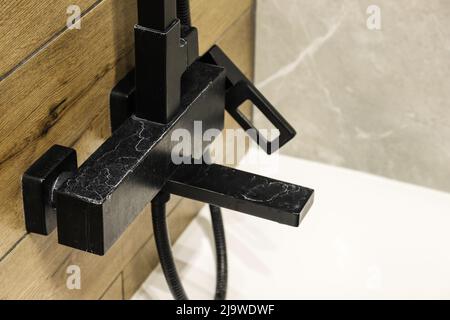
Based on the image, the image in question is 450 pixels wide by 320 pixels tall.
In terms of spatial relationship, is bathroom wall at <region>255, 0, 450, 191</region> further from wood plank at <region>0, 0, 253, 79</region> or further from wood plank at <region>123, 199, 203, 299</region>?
wood plank at <region>0, 0, 253, 79</region>

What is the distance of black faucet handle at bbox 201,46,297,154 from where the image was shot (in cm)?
97

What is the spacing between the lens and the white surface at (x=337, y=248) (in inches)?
44.9

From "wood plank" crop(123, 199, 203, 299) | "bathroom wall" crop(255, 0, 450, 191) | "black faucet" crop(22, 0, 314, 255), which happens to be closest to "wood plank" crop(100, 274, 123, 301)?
"wood plank" crop(123, 199, 203, 299)

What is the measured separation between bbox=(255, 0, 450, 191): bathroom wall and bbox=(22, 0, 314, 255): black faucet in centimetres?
26

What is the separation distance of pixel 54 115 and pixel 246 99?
0.25 m

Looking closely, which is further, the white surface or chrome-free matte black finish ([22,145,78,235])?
the white surface

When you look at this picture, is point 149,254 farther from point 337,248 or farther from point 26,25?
point 26,25

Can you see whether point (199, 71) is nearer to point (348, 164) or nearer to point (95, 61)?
point (95, 61)

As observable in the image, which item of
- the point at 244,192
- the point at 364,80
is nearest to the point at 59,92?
the point at 244,192

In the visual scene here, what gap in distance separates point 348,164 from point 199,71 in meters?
0.43

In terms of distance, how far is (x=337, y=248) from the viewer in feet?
3.92

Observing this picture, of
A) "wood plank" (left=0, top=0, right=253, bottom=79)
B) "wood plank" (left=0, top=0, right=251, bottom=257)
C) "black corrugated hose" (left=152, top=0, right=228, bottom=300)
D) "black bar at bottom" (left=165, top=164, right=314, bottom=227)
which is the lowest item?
"black corrugated hose" (left=152, top=0, right=228, bottom=300)
